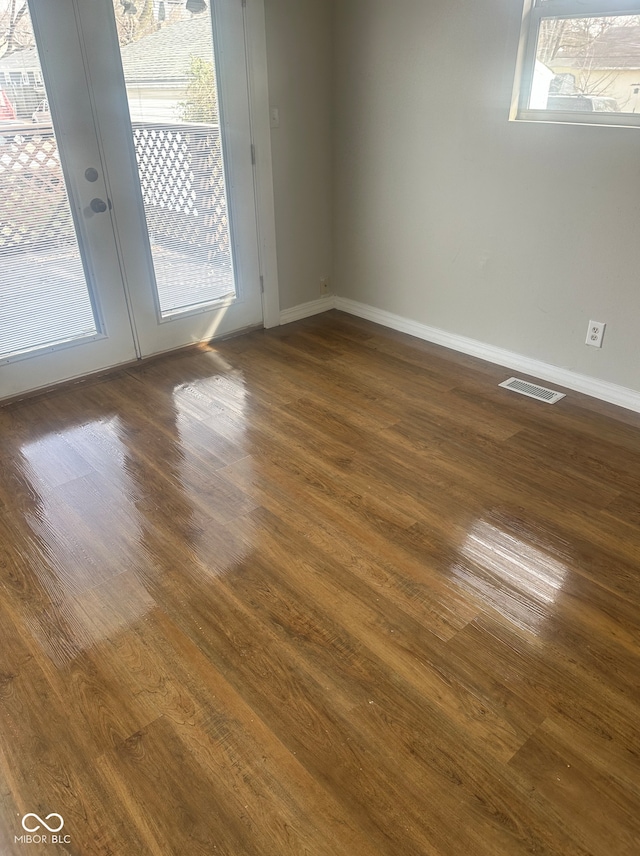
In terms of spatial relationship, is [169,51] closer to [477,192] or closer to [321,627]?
[477,192]

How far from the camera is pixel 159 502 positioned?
93.7 inches

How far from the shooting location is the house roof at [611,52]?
2516 millimetres

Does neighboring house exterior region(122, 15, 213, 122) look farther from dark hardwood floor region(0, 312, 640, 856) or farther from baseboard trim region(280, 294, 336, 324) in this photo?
dark hardwood floor region(0, 312, 640, 856)

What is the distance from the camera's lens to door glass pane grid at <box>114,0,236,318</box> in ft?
9.76

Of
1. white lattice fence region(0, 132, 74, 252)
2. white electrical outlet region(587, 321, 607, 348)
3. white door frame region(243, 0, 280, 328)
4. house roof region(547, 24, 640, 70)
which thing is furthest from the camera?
white door frame region(243, 0, 280, 328)

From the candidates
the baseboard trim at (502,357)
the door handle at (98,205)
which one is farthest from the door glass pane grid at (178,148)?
the baseboard trim at (502,357)

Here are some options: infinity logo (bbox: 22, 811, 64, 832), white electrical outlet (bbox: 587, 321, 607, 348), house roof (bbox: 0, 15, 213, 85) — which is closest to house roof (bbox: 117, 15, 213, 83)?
house roof (bbox: 0, 15, 213, 85)

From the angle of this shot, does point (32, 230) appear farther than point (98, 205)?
No

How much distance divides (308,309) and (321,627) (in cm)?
276

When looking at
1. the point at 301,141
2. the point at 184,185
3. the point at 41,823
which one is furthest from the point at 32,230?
the point at 41,823

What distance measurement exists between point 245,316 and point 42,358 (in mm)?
1256

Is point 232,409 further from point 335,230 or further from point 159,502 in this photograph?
point 335,230

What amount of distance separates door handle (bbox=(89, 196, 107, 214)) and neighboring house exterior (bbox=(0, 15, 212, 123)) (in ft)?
1.42

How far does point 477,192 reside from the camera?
321cm
